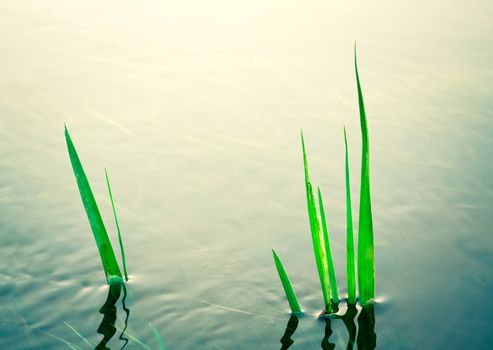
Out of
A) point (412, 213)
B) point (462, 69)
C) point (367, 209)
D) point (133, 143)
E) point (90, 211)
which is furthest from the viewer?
point (462, 69)

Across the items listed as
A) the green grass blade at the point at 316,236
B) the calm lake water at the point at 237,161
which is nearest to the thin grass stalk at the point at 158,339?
the calm lake water at the point at 237,161

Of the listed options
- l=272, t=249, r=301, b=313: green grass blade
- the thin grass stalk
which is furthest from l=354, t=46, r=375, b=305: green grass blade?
the thin grass stalk

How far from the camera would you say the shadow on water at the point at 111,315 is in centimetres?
127

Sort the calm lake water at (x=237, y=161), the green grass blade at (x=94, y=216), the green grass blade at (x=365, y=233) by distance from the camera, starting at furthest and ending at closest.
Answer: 1. the calm lake water at (x=237, y=161)
2. the green grass blade at (x=94, y=216)
3. the green grass blade at (x=365, y=233)

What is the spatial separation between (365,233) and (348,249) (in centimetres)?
5

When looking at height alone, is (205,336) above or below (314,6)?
below

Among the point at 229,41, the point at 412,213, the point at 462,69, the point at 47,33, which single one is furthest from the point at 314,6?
the point at 412,213

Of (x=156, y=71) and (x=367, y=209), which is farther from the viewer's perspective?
(x=156, y=71)

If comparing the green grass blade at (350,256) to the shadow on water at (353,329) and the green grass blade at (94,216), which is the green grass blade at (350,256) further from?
the green grass blade at (94,216)

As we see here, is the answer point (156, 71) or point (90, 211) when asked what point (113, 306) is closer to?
point (90, 211)

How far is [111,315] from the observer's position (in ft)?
4.36

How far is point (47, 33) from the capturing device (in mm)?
2541

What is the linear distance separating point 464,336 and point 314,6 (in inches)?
69.5

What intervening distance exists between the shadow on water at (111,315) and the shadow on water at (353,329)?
1.06 feet
